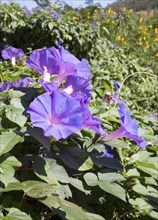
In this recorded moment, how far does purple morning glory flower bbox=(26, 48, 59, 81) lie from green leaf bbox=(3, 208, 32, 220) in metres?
0.39

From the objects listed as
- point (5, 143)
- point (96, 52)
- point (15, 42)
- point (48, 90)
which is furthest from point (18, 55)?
point (15, 42)

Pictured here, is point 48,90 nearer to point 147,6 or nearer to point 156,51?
point 156,51

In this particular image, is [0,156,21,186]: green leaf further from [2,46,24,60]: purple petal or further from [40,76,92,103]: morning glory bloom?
[2,46,24,60]: purple petal

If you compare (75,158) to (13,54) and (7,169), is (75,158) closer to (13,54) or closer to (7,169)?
(7,169)

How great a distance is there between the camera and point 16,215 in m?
0.86

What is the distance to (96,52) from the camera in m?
5.28

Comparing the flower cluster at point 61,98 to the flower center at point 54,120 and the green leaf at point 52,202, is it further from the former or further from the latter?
the green leaf at point 52,202

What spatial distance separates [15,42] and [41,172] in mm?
5067

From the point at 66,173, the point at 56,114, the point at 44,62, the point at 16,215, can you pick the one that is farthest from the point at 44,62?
the point at 16,215

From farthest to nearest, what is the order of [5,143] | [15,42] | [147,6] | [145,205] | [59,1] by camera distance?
1. [147,6]
2. [59,1]
3. [15,42]
4. [145,205]
5. [5,143]

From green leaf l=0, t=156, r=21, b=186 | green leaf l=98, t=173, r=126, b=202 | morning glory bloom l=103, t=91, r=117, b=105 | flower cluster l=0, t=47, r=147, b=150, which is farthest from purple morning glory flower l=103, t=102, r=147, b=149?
morning glory bloom l=103, t=91, r=117, b=105

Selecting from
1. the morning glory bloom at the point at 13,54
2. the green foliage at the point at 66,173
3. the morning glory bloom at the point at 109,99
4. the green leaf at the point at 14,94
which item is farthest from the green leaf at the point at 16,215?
the morning glory bloom at the point at 13,54

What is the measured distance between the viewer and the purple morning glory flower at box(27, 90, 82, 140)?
921 mm

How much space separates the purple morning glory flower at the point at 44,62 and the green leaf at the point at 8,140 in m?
0.25
